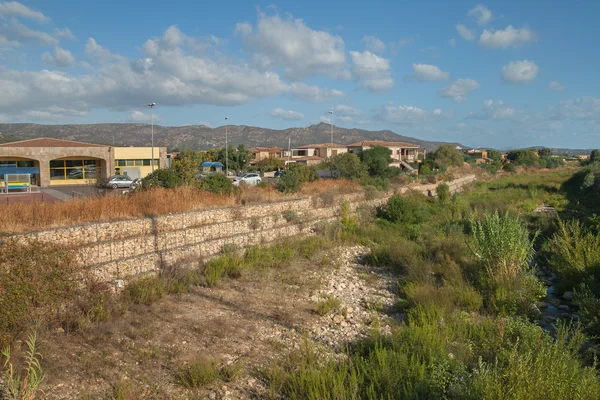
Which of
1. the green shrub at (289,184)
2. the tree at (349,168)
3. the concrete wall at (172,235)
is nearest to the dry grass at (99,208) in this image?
the concrete wall at (172,235)

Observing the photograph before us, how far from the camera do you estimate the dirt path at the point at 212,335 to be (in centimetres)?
667

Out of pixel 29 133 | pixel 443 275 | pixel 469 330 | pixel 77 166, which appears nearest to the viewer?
pixel 469 330

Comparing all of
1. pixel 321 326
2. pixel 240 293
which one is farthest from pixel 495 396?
pixel 240 293

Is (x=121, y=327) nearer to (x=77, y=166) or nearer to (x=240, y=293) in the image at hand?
(x=240, y=293)

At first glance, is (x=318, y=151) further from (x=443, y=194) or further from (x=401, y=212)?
(x=401, y=212)

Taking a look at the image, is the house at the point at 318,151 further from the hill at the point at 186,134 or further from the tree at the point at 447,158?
the hill at the point at 186,134

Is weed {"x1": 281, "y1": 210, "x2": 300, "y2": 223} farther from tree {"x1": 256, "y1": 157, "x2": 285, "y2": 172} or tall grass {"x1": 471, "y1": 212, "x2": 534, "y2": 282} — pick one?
tree {"x1": 256, "y1": 157, "x2": 285, "y2": 172}

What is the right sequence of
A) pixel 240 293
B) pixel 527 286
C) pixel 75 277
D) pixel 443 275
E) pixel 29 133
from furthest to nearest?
1. pixel 29 133
2. pixel 443 275
3. pixel 240 293
4. pixel 527 286
5. pixel 75 277

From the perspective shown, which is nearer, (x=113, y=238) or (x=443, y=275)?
(x=113, y=238)

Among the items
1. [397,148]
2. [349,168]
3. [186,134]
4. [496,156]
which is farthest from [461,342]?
[186,134]

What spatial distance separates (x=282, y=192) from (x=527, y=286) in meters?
12.6

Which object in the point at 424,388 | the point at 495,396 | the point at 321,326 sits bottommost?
the point at 321,326

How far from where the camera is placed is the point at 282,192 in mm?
21422

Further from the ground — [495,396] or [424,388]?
[495,396]
